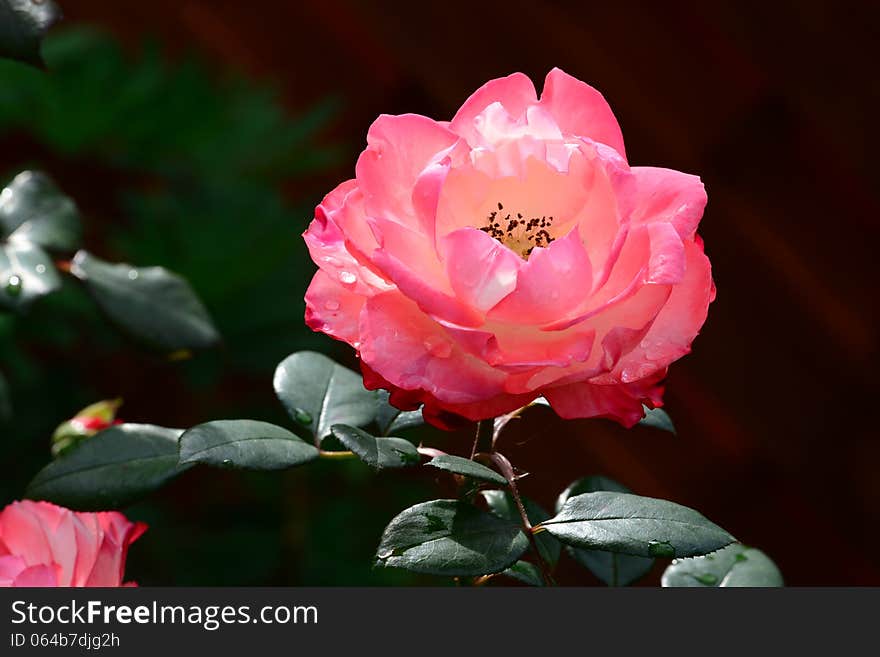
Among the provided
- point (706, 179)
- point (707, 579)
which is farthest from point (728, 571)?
point (706, 179)

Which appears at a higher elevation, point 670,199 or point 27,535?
point 670,199

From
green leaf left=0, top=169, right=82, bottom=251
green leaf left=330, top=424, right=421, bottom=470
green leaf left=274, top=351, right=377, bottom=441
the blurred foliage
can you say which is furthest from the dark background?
green leaf left=330, top=424, right=421, bottom=470

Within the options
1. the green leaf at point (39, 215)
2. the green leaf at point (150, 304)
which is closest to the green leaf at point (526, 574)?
the green leaf at point (150, 304)

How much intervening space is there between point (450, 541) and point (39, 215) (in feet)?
1.30

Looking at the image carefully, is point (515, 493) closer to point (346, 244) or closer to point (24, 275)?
point (346, 244)

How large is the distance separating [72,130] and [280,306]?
391mm

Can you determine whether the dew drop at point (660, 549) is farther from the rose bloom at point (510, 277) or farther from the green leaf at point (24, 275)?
the green leaf at point (24, 275)

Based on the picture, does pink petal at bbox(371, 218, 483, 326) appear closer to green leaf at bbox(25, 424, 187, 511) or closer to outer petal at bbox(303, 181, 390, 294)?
outer petal at bbox(303, 181, 390, 294)

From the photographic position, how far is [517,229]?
421mm

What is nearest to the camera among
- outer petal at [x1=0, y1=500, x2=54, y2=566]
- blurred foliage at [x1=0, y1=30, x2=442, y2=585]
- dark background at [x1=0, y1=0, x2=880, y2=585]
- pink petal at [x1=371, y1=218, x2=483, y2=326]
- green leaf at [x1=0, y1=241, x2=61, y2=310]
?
pink petal at [x1=371, y1=218, x2=483, y2=326]

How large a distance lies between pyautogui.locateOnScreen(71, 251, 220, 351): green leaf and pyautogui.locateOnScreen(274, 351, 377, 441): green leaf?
0.41ft

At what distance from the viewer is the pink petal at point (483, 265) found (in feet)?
1.15

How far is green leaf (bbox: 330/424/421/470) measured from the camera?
365 millimetres

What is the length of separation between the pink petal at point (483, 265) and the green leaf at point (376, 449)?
0.07 m
